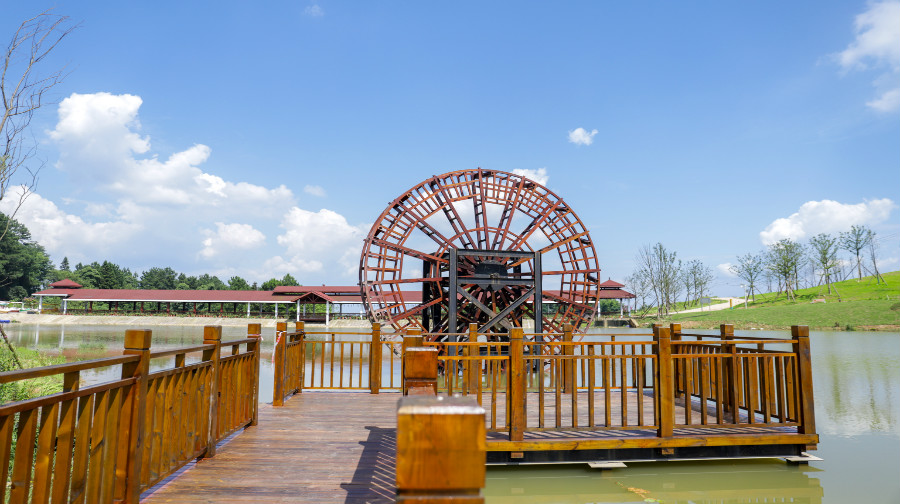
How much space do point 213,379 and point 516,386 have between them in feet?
7.98

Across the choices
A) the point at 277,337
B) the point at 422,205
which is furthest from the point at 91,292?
the point at 277,337

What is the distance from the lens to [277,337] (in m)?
6.18

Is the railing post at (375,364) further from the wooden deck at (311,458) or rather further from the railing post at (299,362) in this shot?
the wooden deck at (311,458)

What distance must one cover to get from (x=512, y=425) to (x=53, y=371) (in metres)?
3.49

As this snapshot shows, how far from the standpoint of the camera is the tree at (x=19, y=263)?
59.7m

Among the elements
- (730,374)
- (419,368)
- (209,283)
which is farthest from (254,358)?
(209,283)

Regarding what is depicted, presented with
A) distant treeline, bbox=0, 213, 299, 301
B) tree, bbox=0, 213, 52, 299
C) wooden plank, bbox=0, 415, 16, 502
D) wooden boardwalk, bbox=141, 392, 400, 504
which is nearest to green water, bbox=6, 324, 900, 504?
wooden boardwalk, bbox=141, 392, 400, 504

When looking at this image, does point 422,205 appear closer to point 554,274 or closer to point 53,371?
point 554,274

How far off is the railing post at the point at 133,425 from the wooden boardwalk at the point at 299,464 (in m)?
0.47

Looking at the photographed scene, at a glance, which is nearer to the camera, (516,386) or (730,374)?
(516,386)

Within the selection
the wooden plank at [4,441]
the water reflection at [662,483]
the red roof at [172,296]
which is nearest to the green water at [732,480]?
the water reflection at [662,483]

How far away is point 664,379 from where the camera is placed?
4.57 meters

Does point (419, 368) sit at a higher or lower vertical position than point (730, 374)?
higher

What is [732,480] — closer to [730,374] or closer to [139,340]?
[730,374]
